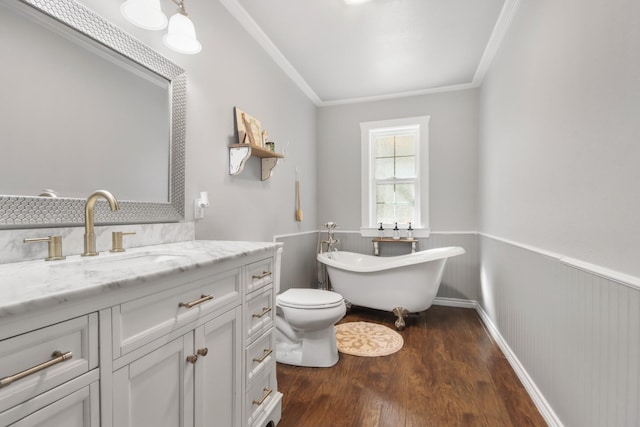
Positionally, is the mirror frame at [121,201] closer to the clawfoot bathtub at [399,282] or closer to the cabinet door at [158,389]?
the cabinet door at [158,389]

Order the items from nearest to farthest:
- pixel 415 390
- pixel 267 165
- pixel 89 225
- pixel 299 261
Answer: pixel 89 225, pixel 415 390, pixel 267 165, pixel 299 261

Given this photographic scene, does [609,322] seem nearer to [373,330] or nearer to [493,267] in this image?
[493,267]

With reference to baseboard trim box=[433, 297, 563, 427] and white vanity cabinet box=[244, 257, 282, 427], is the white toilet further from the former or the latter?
baseboard trim box=[433, 297, 563, 427]

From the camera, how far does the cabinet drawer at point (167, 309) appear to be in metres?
0.75

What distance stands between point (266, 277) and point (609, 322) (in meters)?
1.34

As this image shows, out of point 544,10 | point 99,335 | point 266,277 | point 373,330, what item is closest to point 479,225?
point 373,330

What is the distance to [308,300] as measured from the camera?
2088 millimetres

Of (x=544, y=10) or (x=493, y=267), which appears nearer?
(x=544, y=10)

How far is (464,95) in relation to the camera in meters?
3.53

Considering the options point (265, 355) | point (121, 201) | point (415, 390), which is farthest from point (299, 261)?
point (121, 201)

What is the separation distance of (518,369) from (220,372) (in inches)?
74.9

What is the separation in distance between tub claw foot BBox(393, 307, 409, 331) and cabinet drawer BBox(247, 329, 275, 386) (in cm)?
162

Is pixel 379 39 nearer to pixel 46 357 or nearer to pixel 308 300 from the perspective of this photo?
pixel 308 300

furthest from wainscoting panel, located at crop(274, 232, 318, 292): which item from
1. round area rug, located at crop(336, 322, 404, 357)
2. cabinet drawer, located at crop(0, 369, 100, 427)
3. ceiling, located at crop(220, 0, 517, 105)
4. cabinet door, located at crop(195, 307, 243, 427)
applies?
cabinet drawer, located at crop(0, 369, 100, 427)
